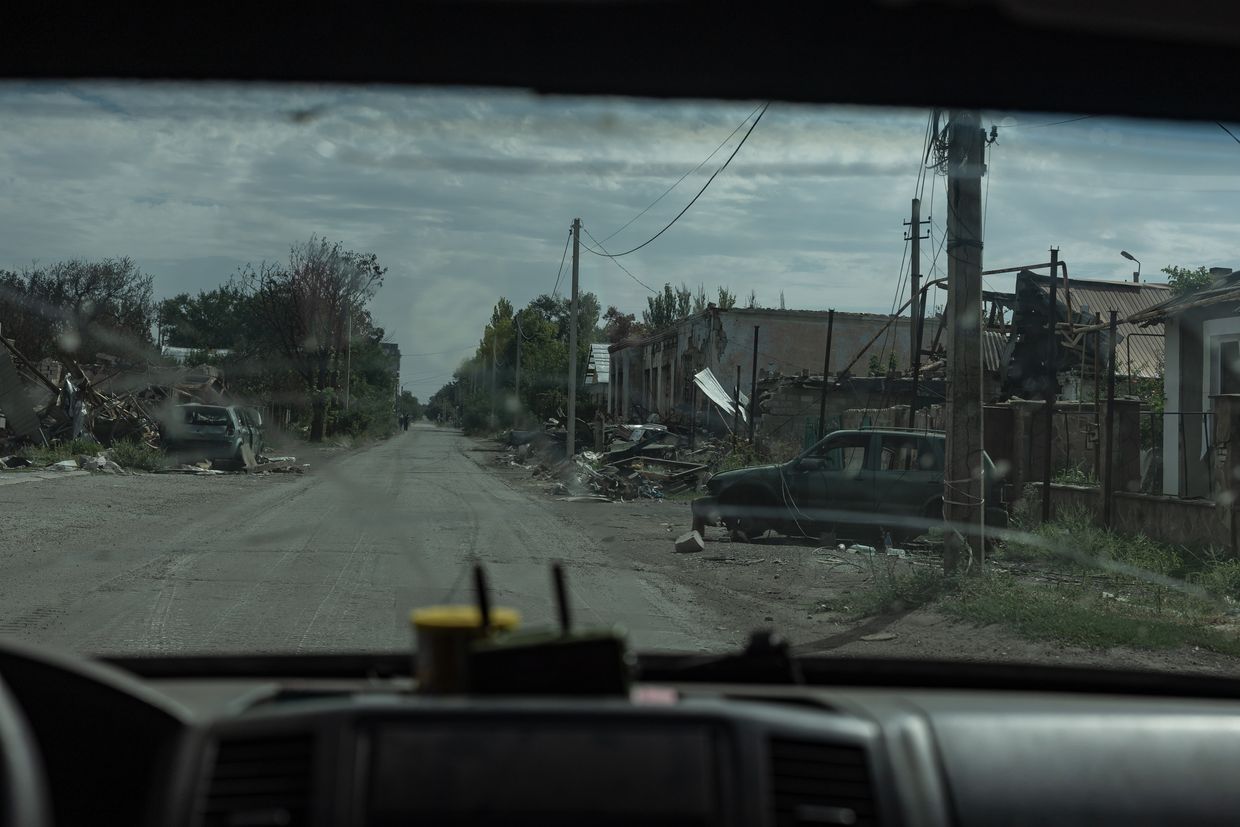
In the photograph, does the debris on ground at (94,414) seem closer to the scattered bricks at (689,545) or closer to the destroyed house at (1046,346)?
the scattered bricks at (689,545)

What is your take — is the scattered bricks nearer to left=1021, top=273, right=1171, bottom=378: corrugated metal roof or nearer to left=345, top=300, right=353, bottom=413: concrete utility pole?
left=345, top=300, right=353, bottom=413: concrete utility pole

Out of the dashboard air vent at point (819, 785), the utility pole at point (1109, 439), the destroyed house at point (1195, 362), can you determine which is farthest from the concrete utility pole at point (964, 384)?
the dashboard air vent at point (819, 785)

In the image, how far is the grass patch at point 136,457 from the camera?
84.3 ft

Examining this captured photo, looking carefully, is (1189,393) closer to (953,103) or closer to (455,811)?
(953,103)

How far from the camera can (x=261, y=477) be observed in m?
23.6

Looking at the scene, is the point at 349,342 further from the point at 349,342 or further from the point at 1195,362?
the point at 1195,362

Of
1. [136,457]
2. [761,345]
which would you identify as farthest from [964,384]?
[761,345]

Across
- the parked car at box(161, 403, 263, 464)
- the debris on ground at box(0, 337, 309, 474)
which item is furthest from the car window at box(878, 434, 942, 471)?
the parked car at box(161, 403, 263, 464)

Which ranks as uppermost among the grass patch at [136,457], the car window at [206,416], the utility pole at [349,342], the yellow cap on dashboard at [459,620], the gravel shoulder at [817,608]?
the utility pole at [349,342]

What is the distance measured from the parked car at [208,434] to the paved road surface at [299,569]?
27.0ft

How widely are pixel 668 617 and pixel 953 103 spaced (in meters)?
4.44

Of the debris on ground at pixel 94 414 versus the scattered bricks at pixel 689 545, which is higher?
the debris on ground at pixel 94 414

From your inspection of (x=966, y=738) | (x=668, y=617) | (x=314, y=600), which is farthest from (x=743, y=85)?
(x=314, y=600)

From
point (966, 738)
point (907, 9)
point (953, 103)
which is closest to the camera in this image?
point (966, 738)
